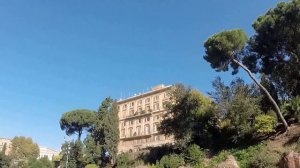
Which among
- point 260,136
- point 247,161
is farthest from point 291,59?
point 247,161

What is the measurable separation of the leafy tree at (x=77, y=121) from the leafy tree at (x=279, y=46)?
40.3 m

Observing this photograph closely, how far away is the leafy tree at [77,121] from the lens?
218 feet

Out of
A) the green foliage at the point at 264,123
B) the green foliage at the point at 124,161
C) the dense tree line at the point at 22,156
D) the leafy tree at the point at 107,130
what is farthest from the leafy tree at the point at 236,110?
the dense tree line at the point at 22,156

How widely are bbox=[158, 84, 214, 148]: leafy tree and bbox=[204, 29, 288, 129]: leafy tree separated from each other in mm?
4331

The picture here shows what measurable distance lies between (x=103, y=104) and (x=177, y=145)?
74.9ft

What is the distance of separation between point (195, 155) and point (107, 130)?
69.6 feet

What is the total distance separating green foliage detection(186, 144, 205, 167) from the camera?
30.6 metres

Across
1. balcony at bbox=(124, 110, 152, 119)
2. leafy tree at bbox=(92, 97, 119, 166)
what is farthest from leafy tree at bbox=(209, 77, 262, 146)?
balcony at bbox=(124, 110, 152, 119)

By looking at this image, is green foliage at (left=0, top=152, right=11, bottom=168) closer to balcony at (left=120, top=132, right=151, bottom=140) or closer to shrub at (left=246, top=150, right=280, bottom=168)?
balcony at (left=120, top=132, right=151, bottom=140)

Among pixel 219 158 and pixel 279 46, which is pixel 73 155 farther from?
pixel 279 46

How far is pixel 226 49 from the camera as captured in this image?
3136 centimetres

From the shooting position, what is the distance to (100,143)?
50656mm

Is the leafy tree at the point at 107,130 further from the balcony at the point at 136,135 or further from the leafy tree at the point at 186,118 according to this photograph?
the balcony at the point at 136,135

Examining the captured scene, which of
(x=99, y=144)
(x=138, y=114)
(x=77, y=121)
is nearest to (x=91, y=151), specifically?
(x=99, y=144)
